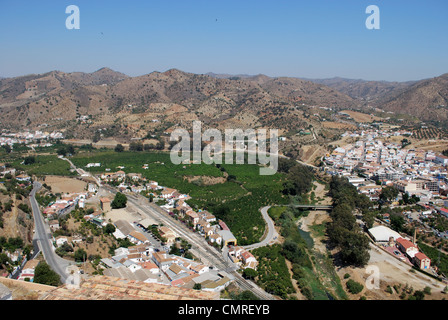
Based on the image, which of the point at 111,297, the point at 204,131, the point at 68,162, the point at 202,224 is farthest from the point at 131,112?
the point at 111,297

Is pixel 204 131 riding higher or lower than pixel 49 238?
higher

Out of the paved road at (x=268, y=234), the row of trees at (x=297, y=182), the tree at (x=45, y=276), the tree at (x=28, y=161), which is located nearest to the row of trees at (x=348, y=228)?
the row of trees at (x=297, y=182)

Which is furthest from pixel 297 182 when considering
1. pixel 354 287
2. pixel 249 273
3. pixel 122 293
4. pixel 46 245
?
pixel 122 293

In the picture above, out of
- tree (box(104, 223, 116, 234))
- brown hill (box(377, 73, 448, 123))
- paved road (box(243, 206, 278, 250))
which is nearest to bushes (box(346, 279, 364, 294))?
paved road (box(243, 206, 278, 250))

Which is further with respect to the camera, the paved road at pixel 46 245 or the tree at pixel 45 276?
the paved road at pixel 46 245

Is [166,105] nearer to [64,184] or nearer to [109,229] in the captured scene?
[64,184]

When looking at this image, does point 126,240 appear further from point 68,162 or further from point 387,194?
point 68,162

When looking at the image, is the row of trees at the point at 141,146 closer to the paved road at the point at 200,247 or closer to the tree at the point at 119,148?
the tree at the point at 119,148
